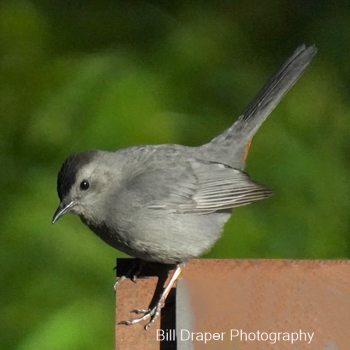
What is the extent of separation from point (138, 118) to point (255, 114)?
3.23 feet

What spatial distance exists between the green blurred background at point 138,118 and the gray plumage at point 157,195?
0.93 m

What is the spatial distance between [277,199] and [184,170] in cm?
122

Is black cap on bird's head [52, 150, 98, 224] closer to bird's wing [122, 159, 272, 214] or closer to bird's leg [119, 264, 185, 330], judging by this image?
bird's wing [122, 159, 272, 214]

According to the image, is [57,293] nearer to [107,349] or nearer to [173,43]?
[107,349]

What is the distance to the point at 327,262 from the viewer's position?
2.59 meters

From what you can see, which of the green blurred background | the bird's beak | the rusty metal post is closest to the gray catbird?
the bird's beak

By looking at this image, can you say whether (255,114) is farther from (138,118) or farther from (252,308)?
(252,308)

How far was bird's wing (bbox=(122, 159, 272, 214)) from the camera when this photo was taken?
3.11 m

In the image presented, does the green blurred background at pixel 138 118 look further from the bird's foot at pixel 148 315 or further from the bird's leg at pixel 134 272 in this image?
the bird's foot at pixel 148 315

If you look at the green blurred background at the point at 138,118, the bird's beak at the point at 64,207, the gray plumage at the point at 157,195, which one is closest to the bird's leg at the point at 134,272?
the gray plumage at the point at 157,195

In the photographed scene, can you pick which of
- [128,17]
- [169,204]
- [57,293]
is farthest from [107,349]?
[128,17]

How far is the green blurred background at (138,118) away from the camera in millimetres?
4039

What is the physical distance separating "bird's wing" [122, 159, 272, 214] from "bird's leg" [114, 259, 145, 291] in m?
0.25

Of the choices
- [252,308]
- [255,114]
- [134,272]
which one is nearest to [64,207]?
[134,272]
